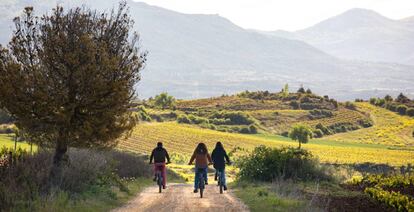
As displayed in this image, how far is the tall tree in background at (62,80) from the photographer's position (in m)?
20.4

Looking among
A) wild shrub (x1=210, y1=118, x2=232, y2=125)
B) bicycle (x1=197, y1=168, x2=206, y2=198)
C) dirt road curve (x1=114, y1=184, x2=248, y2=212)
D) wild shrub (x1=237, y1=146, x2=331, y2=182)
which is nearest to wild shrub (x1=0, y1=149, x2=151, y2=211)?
dirt road curve (x1=114, y1=184, x2=248, y2=212)

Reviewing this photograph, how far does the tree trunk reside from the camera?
21.0 metres

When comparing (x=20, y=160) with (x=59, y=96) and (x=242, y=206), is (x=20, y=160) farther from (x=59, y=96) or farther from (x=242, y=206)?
(x=242, y=206)

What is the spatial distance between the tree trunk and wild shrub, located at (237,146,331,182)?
12184 mm

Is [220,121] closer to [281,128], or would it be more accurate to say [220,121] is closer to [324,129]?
[281,128]

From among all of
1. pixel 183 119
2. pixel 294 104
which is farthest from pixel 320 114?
pixel 183 119

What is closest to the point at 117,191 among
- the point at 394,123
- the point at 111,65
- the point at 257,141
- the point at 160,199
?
the point at 160,199

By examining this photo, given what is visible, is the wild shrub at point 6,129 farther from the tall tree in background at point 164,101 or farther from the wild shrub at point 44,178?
the tall tree in background at point 164,101

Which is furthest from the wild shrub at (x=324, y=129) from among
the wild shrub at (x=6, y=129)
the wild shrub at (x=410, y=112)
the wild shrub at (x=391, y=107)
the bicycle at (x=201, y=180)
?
the bicycle at (x=201, y=180)

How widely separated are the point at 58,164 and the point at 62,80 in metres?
3.01

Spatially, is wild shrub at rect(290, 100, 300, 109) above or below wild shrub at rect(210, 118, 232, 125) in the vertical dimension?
above

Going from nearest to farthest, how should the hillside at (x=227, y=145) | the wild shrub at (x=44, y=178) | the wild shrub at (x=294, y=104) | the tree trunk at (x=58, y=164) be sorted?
1. the wild shrub at (x=44, y=178)
2. the tree trunk at (x=58, y=164)
3. the hillside at (x=227, y=145)
4. the wild shrub at (x=294, y=104)

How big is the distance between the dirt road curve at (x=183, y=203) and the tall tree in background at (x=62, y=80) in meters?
2.91

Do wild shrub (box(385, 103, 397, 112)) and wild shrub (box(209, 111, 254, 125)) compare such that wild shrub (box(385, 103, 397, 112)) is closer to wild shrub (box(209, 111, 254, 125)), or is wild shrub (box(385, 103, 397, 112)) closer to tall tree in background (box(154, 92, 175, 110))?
wild shrub (box(209, 111, 254, 125))
